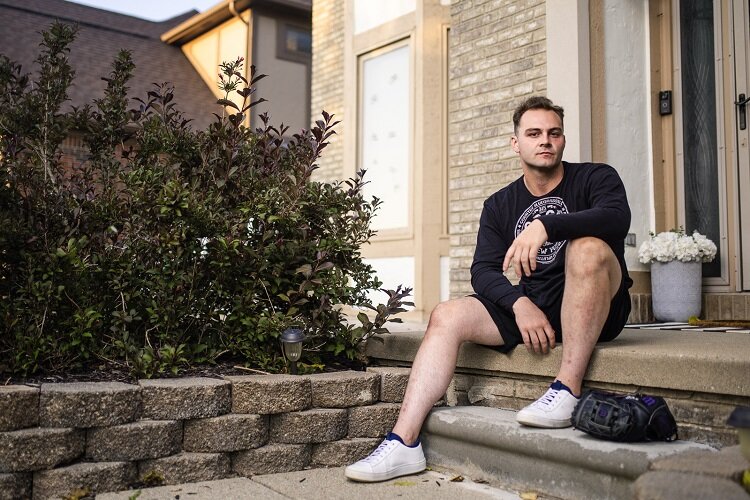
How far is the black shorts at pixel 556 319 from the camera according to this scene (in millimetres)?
2646

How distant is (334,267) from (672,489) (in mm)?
1851

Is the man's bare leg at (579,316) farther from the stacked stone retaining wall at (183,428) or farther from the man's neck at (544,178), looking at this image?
the stacked stone retaining wall at (183,428)

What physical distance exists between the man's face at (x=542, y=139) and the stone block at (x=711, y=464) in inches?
49.0

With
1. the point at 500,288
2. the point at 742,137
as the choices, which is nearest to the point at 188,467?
the point at 500,288

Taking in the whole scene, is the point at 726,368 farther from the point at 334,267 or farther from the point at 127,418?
the point at 127,418

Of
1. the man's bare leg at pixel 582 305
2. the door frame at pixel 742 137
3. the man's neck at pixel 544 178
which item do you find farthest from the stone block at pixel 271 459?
the door frame at pixel 742 137

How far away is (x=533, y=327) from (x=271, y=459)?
41.9 inches

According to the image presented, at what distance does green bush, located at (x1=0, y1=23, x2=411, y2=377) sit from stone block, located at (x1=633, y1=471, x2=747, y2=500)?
62.2 inches

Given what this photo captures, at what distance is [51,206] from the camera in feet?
9.77

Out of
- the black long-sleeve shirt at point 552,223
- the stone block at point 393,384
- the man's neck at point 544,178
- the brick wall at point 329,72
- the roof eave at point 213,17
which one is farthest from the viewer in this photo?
the roof eave at point 213,17

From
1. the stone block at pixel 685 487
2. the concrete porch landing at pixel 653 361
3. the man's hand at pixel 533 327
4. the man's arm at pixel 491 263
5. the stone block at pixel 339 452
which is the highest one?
the man's arm at pixel 491 263

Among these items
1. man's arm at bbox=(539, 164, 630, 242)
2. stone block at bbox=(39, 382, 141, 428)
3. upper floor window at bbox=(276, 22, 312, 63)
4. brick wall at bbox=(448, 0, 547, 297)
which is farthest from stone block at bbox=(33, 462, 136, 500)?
upper floor window at bbox=(276, 22, 312, 63)

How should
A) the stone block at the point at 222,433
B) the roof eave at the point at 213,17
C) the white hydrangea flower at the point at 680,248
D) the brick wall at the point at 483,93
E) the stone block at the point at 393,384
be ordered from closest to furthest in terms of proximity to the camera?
1. the stone block at the point at 222,433
2. the stone block at the point at 393,384
3. the white hydrangea flower at the point at 680,248
4. the brick wall at the point at 483,93
5. the roof eave at the point at 213,17

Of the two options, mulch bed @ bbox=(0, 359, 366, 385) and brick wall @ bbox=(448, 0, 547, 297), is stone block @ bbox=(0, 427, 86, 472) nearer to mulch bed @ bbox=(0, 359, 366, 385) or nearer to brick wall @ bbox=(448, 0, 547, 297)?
mulch bed @ bbox=(0, 359, 366, 385)
